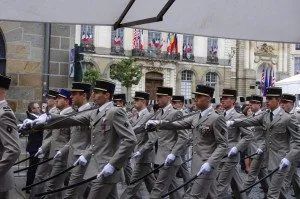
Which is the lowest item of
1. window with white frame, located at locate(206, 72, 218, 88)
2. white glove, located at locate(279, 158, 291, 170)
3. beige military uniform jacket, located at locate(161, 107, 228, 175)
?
white glove, located at locate(279, 158, 291, 170)

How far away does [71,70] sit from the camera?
1375 cm

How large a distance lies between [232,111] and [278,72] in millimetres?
50558

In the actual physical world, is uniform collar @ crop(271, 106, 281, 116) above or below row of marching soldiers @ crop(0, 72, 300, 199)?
above

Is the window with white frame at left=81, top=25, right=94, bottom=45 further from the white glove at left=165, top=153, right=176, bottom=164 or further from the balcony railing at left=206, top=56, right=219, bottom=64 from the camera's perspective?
the white glove at left=165, top=153, right=176, bottom=164

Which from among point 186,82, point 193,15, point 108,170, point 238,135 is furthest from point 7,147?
point 186,82

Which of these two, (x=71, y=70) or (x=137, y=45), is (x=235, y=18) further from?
(x=137, y=45)

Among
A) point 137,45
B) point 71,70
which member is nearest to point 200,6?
point 71,70

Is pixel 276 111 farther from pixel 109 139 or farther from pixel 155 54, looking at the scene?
pixel 155 54

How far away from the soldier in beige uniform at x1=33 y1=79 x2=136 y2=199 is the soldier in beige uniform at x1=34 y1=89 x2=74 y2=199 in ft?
4.75

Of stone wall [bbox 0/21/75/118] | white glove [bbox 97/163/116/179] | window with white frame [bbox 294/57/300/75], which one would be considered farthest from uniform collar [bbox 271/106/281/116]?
window with white frame [bbox 294/57/300/75]

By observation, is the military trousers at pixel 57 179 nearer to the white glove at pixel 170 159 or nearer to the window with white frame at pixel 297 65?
the white glove at pixel 170 159

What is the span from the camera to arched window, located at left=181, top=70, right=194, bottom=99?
181 feet

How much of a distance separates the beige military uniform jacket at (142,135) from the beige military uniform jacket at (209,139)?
199 cm

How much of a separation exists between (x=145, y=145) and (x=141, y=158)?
36 centimetres
